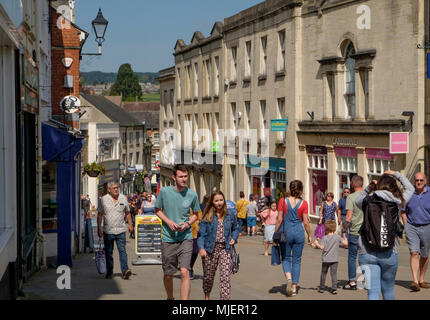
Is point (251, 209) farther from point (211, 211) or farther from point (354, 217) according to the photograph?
point (211, 211)

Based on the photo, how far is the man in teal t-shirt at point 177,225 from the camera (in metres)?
10.3

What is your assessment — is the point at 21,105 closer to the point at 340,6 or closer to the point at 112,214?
the point at 112,214

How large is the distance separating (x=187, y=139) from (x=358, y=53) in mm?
26600

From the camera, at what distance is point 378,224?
898cm

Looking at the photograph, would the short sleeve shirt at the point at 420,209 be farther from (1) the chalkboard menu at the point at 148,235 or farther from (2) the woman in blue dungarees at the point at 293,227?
(1) the chalkboard menu at the point at 148,235

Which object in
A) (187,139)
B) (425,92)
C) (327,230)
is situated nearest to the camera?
(327,230)

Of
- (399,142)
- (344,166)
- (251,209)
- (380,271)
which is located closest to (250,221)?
(251,209)

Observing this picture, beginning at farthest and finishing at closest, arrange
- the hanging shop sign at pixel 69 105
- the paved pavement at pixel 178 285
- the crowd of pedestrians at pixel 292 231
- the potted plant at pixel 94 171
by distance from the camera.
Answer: the potted plant at pixel 94 171 → the hanging shop sign at pixel 69 105 → the paved pavement at pixel 178 285 → the crowd of pedestrians at pixel 292 231

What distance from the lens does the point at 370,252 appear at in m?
8.98

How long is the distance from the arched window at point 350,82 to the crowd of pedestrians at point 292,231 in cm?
1704

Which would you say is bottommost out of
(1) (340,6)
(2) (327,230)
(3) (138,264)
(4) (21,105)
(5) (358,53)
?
(3) (138,264)

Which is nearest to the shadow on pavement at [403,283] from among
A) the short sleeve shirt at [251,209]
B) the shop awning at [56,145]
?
the shop awning at [56,145]

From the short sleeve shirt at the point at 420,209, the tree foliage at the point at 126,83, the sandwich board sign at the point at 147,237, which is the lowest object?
the sandwich board sign at the point at 147,237

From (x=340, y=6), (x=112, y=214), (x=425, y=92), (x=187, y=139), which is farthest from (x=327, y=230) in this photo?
(x=187, y=139)
